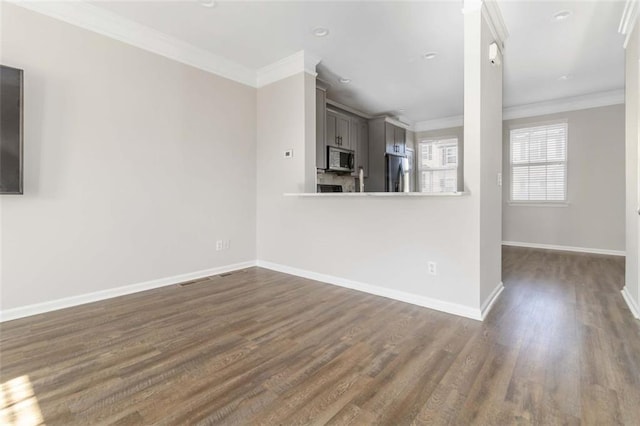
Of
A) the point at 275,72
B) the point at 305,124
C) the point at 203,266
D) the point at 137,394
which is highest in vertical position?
the point at 275,72

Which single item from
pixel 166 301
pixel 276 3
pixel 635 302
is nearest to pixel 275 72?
pixel 276 3

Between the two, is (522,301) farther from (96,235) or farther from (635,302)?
(96,235)

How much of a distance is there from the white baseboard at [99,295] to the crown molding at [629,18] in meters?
4.71

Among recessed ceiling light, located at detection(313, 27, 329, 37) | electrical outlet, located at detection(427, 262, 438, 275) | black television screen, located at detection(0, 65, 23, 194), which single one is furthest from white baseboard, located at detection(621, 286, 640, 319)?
black television screen, located at detection(0, 65, 23, 194)

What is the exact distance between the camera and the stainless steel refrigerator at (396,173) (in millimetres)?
6316

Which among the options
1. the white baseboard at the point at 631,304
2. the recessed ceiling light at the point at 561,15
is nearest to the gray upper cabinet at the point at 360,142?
the recessed ceiling light at the point at 561,15

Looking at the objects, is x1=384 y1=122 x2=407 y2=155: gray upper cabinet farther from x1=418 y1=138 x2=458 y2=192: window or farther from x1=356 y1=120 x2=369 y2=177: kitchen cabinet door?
x1=418 y1=138 x2=458 y2=192: window

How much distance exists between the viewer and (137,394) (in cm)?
152

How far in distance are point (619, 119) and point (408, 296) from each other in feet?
16.9

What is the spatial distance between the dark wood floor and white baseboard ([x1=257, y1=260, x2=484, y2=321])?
9cm

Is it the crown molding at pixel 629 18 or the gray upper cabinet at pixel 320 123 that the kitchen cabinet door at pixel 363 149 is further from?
the crown molding at pixel 629 18

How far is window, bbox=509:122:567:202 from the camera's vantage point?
5.50 meters

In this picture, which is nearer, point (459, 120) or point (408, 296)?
point (408, 296)

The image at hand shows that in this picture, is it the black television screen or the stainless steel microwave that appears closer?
the black television screen
